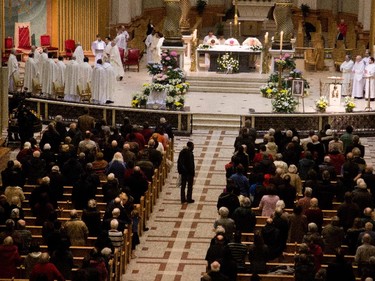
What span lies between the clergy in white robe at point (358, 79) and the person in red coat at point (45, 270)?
60.1ft

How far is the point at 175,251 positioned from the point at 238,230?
73.2 inches

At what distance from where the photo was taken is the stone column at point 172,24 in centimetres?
Result: 3381

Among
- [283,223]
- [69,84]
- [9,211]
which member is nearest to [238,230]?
[283,223]

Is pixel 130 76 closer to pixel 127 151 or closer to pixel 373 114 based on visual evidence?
pixel 373 114

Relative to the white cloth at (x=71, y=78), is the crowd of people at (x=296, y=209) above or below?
below

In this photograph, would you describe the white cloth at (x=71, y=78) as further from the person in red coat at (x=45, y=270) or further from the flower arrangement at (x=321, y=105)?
the person in red coat at (x=45, y=270)

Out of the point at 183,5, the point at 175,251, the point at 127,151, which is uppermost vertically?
the point at 183,5

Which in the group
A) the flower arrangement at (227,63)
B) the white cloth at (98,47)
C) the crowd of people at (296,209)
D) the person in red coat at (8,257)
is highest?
the white cloth at (98,47)

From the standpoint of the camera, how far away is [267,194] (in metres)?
19.4

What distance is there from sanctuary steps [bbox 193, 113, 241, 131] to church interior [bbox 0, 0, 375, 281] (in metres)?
0.03

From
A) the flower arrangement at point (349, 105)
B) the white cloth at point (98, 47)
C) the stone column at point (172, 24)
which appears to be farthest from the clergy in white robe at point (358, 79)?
the white cloth at point (98, 47)

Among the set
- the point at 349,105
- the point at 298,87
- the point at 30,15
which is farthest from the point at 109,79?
the point at 30,15

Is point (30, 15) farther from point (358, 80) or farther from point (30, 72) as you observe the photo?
point (358, 80)

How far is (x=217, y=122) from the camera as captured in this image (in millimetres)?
29516
